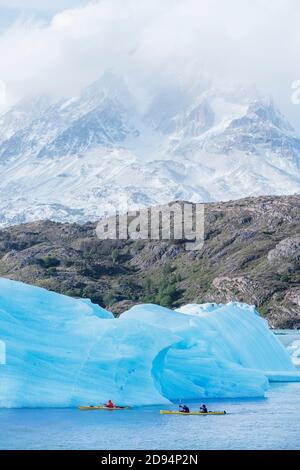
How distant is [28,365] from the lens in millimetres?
44312

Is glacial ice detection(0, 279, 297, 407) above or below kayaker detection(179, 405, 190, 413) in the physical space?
above

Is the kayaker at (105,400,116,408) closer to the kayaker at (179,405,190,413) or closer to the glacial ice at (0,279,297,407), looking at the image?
the glacial ice at (0,279,297,407)

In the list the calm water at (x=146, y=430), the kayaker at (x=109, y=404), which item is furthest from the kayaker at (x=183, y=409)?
the kayaker at (x=109, y=404)

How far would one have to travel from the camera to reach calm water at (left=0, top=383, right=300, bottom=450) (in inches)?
1529

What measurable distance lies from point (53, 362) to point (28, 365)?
1.08 m

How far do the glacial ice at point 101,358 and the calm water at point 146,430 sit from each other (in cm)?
96

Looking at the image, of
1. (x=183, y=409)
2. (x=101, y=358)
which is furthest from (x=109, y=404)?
(x=183, y=409)

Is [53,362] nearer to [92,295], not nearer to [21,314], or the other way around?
[21,314]

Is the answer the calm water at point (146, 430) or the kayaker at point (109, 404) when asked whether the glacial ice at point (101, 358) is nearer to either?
the kayaker at point (109, 404)

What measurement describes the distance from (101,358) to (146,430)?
4.88 meters

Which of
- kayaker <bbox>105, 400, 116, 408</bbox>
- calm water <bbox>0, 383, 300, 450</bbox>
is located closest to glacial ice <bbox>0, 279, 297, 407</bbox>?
kayaker <bbox>105, 400, 116, 408</bbox>

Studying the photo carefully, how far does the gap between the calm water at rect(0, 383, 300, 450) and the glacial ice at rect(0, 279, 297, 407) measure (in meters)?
0.96

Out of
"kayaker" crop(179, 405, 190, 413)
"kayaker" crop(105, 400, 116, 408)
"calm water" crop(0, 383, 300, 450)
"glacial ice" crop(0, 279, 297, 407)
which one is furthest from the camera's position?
"kayaker" crop(179, 405, 190, 413)

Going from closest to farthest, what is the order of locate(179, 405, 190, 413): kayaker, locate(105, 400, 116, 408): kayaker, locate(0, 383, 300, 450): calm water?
locate(0, 383, 300, 450): calm water
locate(105, 400, 116, 408): kayaker
locate(179, 405, 190, 413): kayaker
